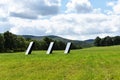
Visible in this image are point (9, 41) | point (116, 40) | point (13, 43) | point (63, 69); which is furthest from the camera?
point (116, 40)

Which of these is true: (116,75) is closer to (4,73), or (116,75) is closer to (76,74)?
(76,74)

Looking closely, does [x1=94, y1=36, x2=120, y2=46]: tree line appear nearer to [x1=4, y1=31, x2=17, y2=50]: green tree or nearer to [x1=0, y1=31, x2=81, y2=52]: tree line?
[x1=0, y1=31, x2=81, y2=52]: tree line

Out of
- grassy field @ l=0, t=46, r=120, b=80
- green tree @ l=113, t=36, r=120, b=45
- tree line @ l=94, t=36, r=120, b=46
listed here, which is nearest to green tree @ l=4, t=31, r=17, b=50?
tree line @ l=94, t=36, r=120, b=46

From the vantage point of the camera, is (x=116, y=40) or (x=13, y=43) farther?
(x=116, y=40)

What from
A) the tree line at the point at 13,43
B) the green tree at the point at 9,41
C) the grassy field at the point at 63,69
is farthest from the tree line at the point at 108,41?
the grassy field at the point at 63,69

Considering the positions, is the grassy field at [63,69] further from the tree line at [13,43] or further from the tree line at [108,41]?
the tree line at [108,41]

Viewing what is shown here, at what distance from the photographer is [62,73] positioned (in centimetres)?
2636

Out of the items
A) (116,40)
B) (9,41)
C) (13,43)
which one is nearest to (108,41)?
(116,40)

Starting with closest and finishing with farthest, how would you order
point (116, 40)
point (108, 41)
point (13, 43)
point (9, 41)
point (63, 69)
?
point (63, 69) → point (9, 41) → point (13, 43) → point (116, 40) → point (108, 41)

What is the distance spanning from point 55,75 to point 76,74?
4.88 feet

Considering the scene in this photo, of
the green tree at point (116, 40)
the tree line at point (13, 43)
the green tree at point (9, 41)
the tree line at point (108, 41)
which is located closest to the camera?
the tree line at point (13, 43)

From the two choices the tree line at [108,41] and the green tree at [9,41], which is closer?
the green tree at [9,41]

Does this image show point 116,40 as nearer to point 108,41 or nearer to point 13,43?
point 108,41

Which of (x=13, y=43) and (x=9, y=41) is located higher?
(x=9, y=41)
